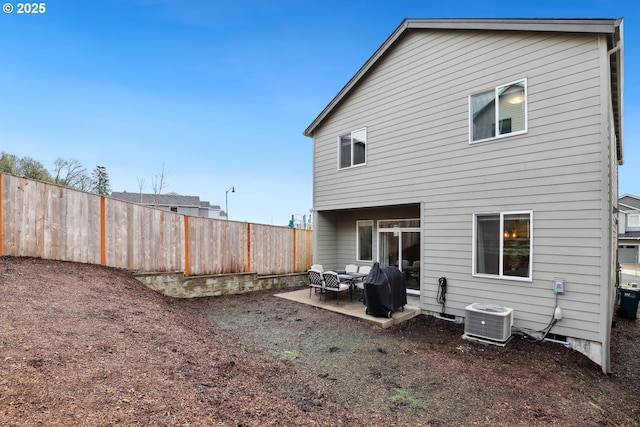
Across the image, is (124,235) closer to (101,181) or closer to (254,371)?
(254,371)

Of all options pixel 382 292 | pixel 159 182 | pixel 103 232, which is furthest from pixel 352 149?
pixel 159 182

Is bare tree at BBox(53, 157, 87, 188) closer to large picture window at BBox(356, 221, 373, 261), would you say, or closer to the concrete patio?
the concrete patio

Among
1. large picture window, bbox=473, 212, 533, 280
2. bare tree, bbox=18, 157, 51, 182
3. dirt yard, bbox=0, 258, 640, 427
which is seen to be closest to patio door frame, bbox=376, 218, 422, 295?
large picture window, bbox=473, 212, 533, 280

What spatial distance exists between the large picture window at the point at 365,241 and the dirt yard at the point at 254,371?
356 cm

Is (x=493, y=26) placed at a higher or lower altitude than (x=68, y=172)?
higher

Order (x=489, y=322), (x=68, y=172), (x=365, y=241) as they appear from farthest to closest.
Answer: (x=68, y=172), (x=365, y=241), (x=489, y=322)

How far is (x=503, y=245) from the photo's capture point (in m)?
5.96

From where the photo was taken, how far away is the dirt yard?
2.44 meters

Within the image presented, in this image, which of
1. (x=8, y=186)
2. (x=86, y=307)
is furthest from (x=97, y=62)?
(x=86, y=307)

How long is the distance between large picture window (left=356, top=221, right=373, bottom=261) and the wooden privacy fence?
2.88 m

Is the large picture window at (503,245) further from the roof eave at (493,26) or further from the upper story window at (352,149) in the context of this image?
the upper story window at (352,149)

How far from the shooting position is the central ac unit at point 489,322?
17.8 feet

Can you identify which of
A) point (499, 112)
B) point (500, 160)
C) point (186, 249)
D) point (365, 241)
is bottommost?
point (186, 249)

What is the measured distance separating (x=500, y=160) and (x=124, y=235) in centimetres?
914
